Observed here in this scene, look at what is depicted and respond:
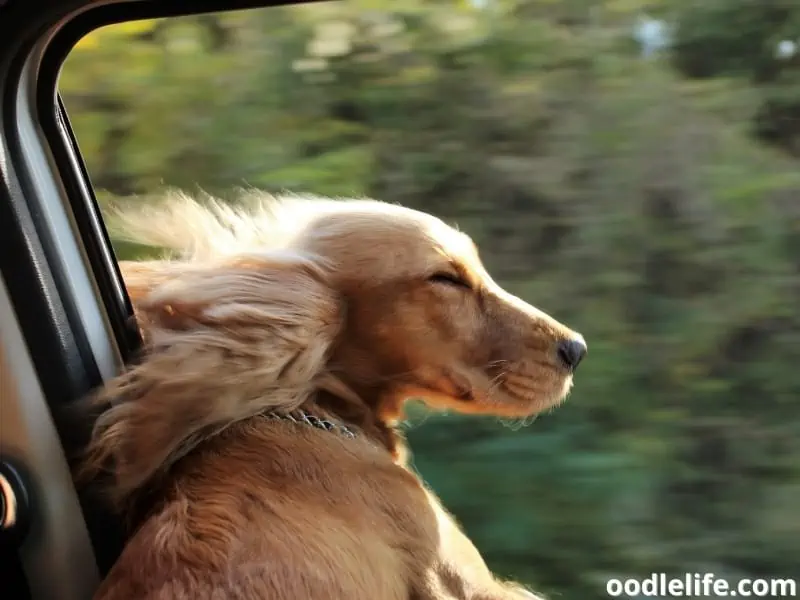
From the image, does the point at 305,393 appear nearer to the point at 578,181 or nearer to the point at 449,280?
the point at 449,280

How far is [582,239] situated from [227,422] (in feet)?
2.61

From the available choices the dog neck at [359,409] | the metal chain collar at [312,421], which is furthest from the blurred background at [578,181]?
the metal chain collar at [312,421]

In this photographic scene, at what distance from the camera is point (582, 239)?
1853mm

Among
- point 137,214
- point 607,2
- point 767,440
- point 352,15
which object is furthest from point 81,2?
point 767,440

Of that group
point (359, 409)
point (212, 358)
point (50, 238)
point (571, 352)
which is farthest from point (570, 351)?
point (50, 238)

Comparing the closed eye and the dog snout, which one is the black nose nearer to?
the dog snout

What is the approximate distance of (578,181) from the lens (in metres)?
1.86

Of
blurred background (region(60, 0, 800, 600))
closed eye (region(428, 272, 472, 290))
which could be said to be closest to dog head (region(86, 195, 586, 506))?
closed eye (region(428, 272, 472, 290))

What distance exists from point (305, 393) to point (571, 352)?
467 mm

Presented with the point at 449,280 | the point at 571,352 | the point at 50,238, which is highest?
the point at 50,238

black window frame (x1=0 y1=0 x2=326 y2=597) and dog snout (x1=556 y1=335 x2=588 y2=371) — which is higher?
black window frame (x1=0 y1=0 x2=326 y2=597)

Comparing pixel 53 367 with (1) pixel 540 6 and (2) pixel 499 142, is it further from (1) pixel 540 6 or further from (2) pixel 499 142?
(1) pixel 540 6

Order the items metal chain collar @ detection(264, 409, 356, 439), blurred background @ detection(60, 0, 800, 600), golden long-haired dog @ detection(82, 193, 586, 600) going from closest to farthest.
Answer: golden long-haired dog @ detection(82, 193, 586, 600), metal chain collar @ detection(264, 409, 356, 439), blurred background @ detection(60, 0, 800, 600)

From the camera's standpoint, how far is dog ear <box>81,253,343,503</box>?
1.41 metres
